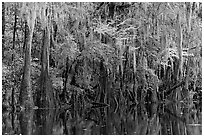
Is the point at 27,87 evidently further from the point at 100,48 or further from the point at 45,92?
the point at 100,48

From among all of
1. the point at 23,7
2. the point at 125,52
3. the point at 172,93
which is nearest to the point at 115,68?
the point at 125,52

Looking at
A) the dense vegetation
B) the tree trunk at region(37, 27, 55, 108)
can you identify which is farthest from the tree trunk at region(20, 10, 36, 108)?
the dense vegetation

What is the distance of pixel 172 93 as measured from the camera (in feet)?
69.4

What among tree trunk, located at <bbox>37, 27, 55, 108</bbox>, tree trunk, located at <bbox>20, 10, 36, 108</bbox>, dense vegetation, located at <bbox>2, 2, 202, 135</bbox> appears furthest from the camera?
dense vegetation, located at <bbox>2, 2, 202, 135</bbox>

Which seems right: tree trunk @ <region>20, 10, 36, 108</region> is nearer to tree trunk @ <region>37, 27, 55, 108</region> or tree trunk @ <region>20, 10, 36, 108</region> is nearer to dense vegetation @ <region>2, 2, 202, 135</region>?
tree trunk @ <region>37, 27, 55, 108</region>

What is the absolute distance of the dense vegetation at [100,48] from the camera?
17484mm

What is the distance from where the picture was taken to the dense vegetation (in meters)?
17.5

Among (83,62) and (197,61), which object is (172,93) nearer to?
(197,61)

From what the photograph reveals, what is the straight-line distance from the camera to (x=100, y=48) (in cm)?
1828

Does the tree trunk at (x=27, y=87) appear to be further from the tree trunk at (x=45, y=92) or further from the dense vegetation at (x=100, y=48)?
the dense vegetation at (x=100, y=48)

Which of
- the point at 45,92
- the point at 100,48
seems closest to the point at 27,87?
the point at 45,92

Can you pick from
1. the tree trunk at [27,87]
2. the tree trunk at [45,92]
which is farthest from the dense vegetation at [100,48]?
the tree trunk at [27,87]

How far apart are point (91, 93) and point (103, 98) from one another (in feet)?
4.82

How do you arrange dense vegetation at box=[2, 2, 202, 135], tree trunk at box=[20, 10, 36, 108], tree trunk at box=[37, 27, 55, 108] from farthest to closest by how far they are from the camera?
dense vegetation at box=[2, 2, 202, 135] → tree trunk at box=[37, 27, 55, 108] → tree trunk at box=[20, 10, 36, 108]
